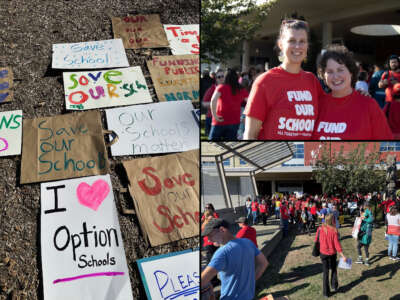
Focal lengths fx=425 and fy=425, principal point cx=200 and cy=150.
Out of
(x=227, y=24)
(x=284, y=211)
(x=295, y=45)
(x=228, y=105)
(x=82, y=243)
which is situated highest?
(x=227, y=24)

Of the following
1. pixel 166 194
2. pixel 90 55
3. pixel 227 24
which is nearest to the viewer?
pixel 166 194

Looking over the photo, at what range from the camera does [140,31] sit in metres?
2.93

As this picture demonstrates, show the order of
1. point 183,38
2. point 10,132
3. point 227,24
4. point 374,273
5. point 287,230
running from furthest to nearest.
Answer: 1. point 227,24
2. point 183,38
3. point 10,132
4. point 287,230
5. point 374,273

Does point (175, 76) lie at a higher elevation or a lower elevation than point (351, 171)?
higher

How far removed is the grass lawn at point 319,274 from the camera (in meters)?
1.41

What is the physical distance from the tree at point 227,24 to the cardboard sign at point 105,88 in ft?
2.48

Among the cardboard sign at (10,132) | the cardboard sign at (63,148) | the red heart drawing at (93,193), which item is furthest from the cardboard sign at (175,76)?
the cardboard sign at (10,132)

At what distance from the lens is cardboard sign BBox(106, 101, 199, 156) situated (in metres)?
2.20

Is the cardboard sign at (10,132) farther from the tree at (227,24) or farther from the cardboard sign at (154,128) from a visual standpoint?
the tree at (227,24)

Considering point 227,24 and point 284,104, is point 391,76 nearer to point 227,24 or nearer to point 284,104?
point 227,24

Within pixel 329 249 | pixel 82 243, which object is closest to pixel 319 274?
pixel 329 249

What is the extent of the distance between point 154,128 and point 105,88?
45 cm

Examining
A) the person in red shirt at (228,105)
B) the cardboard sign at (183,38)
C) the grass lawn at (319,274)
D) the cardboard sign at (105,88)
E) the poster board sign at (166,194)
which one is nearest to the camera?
the grass lawn at (319,274)

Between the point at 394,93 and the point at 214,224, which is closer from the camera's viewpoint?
the point at 214,224
